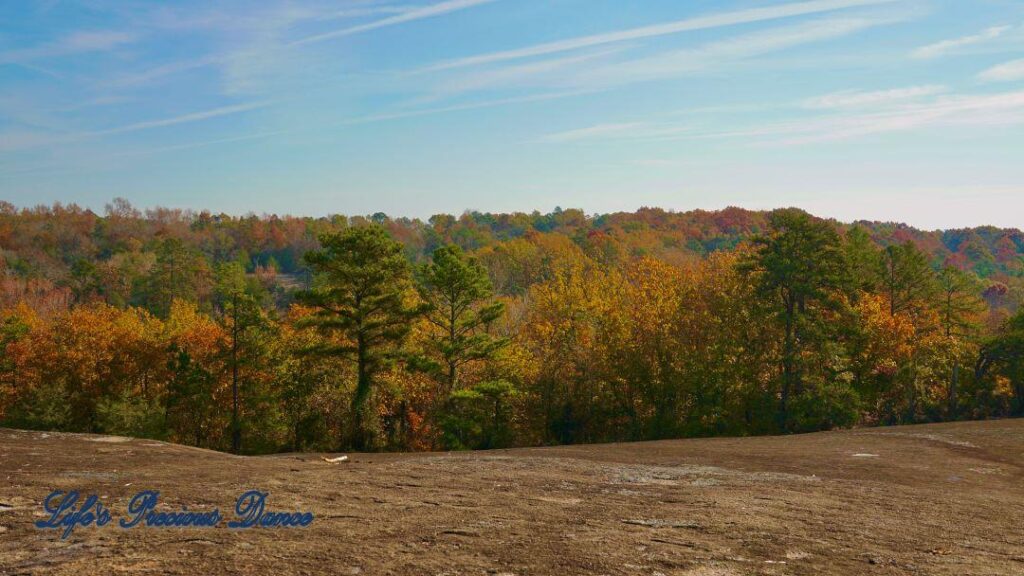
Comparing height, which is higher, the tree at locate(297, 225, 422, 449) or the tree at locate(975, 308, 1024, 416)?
the tree at locate(297, 225, 422, 449)

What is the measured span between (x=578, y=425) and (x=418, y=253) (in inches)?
5238

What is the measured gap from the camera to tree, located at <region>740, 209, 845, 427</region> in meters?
35.3

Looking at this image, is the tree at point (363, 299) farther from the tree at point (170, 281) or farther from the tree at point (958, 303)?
the tree at point (170, 281)

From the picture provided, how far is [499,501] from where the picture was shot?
10.5 m

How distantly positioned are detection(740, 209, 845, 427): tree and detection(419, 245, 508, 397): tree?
1414cm

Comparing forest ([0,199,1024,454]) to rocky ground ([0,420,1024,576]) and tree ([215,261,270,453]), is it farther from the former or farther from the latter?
rocky ground ([0,420,1024,576])

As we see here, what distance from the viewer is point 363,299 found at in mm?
32812

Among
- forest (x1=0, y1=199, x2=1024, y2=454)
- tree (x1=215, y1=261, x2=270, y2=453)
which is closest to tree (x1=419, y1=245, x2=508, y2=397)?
forest (x1=0, y1=199, x2=1024, y2=454)

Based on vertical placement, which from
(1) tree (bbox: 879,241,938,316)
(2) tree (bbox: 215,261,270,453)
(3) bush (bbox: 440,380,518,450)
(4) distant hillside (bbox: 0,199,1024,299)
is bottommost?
(3) bush (bbox: 440,380,518,450)

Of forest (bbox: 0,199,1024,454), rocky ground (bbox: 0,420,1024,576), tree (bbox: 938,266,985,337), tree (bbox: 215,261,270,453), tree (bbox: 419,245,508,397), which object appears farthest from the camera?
tree (bbox: 938,266,985,337)

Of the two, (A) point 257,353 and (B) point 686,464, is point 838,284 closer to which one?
(B) point 686,464

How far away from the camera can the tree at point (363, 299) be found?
104ft

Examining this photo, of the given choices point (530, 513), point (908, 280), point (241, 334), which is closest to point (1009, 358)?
point (908, 280)

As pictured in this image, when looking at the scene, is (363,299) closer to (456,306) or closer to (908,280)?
(456,306)
